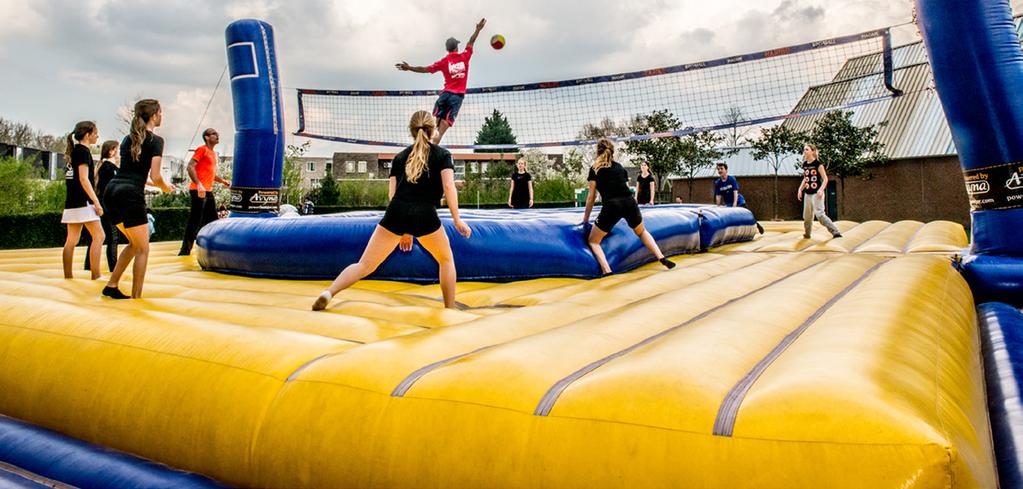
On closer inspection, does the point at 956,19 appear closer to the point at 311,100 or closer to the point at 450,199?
the point at 450,199

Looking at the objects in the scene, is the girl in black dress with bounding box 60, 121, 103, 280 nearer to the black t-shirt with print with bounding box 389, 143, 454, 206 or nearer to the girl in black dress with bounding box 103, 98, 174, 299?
the girl in black dress with bounding box 103, 98, 174, 299

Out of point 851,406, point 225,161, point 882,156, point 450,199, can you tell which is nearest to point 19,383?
point 450,199

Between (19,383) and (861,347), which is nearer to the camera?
(861,347)

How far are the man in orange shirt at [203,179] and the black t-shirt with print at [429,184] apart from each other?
11.9ft

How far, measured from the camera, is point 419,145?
3.56 metres

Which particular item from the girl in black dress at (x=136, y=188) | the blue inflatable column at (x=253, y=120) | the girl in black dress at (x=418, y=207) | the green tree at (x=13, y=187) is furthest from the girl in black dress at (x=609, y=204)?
the green tree at (x=13, y=187)

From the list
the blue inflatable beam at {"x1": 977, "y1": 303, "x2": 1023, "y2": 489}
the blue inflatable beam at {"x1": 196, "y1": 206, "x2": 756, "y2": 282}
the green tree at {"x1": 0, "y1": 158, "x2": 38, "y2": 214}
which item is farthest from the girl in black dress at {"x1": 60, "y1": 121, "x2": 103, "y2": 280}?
the green tree at {"x1": 0, "y1": 158, "x2": 38, "y2": 214}

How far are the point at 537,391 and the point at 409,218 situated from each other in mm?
2082

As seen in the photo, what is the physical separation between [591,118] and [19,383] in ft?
29.2

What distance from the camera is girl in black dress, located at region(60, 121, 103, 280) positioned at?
15.1ft

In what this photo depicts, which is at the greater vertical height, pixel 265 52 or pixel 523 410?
pixel 265 52

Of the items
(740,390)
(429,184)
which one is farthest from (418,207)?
(740,390)

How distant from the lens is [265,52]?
7.13 m

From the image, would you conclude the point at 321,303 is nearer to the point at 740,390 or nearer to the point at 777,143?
the point at 740,390
